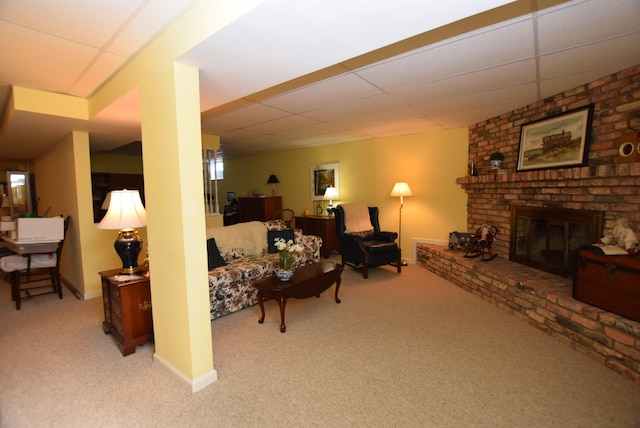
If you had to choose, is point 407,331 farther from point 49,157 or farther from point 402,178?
point 49,157

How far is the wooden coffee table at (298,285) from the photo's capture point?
2.71 metres

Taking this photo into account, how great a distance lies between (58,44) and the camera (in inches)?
72.4

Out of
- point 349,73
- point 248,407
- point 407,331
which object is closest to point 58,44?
point 349,73

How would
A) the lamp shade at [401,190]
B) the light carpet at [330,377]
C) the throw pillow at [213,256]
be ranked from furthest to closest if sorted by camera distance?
1. the lamp shade at [401,190]
2. the throw pillow at [213,256]
3. the light carpet at [330,377]

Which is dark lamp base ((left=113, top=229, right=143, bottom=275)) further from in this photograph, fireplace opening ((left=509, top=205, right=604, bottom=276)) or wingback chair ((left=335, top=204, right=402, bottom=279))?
fireplace opening ((left=509, top=205, right=604, bottom=276))

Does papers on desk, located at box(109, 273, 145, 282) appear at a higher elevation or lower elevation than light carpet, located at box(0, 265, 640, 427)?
higher

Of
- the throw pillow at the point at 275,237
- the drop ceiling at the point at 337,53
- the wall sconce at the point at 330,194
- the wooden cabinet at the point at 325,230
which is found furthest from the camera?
the wall sconce at the point at 330,194

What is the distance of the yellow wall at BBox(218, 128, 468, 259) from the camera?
4.55 m

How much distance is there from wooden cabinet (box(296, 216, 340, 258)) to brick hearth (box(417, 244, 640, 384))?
2262 millimetres

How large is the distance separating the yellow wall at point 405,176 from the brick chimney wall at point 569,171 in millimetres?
352

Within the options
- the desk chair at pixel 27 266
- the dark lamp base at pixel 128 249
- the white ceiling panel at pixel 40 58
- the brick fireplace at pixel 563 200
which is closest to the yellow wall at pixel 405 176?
the brick fireplace at pixel 563 200

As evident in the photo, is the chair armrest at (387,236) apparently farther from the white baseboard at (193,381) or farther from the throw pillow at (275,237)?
the white baseboard at (193,381)

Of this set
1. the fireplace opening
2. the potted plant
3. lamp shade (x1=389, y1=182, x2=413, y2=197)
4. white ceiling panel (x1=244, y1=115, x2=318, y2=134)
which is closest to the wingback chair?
lamp shade (x1=389, y1=182, x2=413, y2=197)

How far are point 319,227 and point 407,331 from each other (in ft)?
10.8
